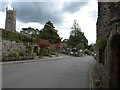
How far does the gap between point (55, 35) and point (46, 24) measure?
15.3ft

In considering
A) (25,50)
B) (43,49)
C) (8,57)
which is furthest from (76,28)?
(8,57)

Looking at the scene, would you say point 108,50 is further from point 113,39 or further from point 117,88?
point 117,88

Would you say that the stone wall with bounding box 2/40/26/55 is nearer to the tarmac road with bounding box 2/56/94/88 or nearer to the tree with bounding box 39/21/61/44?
the tarmac road with bounding box 2/56/94/88

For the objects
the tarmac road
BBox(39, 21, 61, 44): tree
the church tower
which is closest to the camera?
the tarmac road

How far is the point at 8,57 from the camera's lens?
3725 cm

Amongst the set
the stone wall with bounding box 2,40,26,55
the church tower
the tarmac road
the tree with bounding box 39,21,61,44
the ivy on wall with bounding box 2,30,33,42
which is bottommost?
the tarmac road

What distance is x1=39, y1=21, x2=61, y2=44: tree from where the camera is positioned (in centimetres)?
8494

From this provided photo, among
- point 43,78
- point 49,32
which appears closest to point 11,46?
point 43,78

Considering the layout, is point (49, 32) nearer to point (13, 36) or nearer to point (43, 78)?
point (13, 36)

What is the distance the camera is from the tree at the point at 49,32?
8494 cm

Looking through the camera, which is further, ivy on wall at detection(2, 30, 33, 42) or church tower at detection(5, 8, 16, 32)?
church tower at detection(5, 8, 16, 32)

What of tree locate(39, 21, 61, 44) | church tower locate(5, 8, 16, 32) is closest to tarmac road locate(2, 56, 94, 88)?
tree locate(39, 21, 61, 44)

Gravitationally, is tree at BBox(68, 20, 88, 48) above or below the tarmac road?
above

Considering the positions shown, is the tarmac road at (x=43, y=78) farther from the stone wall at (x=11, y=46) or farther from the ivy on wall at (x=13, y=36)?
the ivy on wall at (x=13, y=36)
